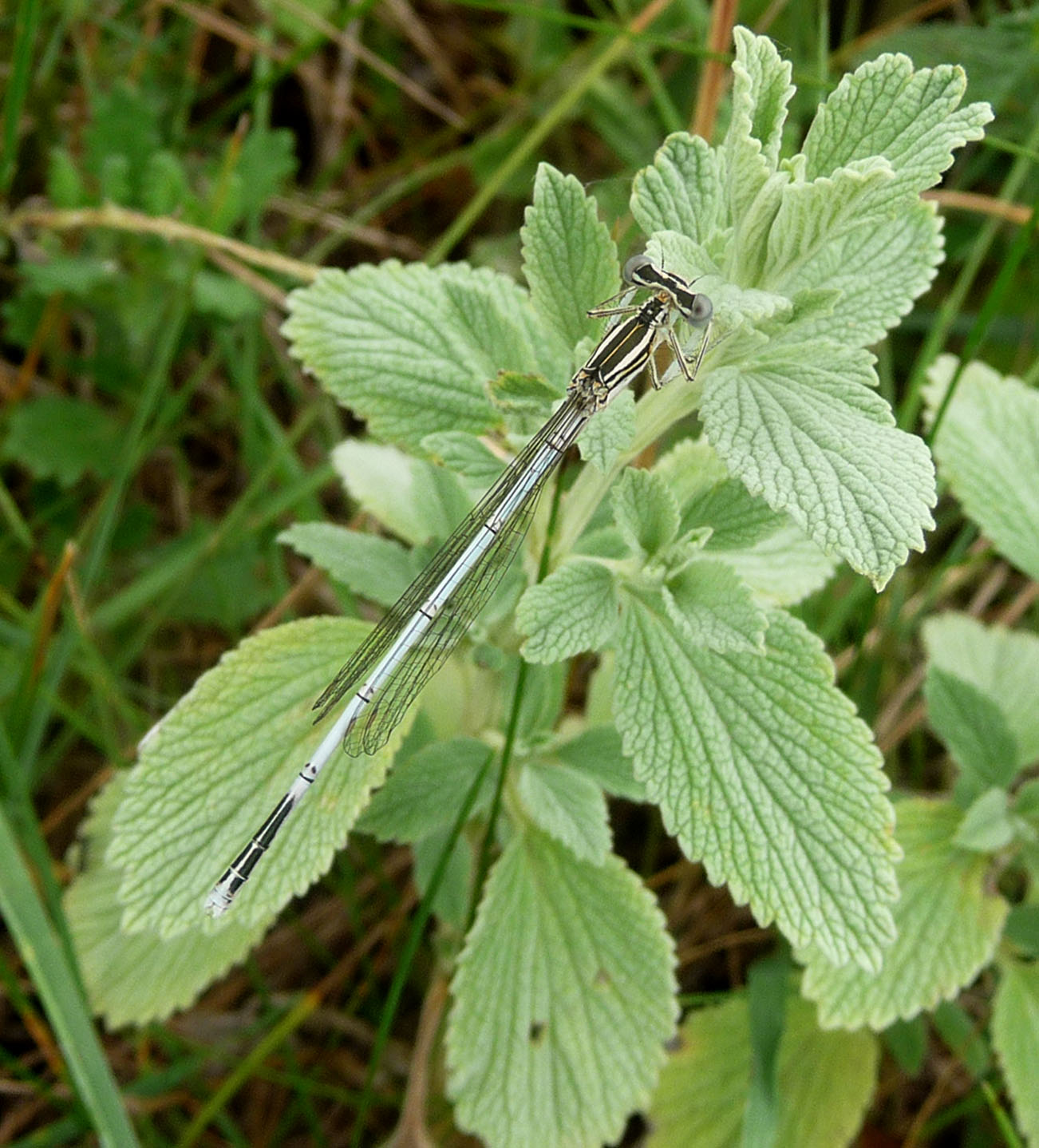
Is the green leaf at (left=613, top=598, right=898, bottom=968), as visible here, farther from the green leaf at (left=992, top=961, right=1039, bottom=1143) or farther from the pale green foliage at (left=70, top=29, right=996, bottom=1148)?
the green leaf at (left=992, top=961, right=1039, bottom=1143)

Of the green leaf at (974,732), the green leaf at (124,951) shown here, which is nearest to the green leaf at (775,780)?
the green leaf at (974,732)

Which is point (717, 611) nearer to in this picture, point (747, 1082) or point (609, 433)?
point (609, 433)

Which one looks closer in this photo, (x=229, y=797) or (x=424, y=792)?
(x=229, y=797)

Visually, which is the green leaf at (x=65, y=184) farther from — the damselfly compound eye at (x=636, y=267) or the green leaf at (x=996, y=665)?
the green leaf at (x=996, y=665)

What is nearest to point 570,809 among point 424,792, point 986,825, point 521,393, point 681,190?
point 424,792

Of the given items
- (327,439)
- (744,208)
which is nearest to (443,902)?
(744,208)

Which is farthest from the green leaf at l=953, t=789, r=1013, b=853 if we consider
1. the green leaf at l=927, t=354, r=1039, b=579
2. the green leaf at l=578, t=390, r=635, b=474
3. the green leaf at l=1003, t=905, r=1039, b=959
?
the green leaf at l=578, t=390, r=635, b=474

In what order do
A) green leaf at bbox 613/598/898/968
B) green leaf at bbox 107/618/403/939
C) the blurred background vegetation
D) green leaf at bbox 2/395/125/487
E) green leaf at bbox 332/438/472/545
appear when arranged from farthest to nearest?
1. green leaf at bbox 2/395/125/487
2. the blurred background vegetation
3. green leaf at bbox 332/438/472/545
4. green leaf at bbox 107/618/403/939
5. green leaf at bbox 613/598/898/968

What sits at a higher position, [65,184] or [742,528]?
[742,528]
